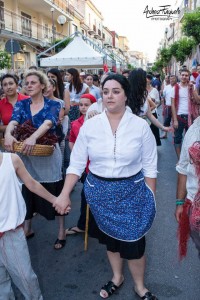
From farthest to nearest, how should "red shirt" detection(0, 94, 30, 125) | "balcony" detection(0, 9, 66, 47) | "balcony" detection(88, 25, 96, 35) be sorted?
1. "balcony" detection(88, 25, 96, 35)
2. "balcony" detection(0, 9, 66, 47)
3. "red shirt" detection(0, 94, 30, 125)

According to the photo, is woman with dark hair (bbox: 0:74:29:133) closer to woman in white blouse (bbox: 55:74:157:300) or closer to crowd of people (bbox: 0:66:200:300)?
crowd of people (bbox: 0:66:200:300)

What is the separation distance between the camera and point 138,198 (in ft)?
8.38

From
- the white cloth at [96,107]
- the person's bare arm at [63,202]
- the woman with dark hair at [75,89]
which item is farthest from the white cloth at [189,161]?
the woman with dark hair at [75,89]

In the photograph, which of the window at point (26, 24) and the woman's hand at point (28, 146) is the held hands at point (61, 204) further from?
the window at point (26, 24)

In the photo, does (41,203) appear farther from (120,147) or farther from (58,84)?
(58,84)

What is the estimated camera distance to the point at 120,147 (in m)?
2.47

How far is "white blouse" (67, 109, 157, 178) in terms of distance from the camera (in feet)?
8.16

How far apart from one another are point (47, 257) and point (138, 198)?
1589 millimetres

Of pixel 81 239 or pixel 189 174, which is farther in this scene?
pixel 81 239

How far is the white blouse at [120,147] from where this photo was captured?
2486 millimetres

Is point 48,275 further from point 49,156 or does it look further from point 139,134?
point 139,134

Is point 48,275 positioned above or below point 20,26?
below

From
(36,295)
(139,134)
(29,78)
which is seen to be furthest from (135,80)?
(36,295)

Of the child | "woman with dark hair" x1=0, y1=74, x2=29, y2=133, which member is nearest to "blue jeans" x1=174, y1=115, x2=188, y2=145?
"woman with dark hair" x1=0, y1=74, x2=29, y2=133
